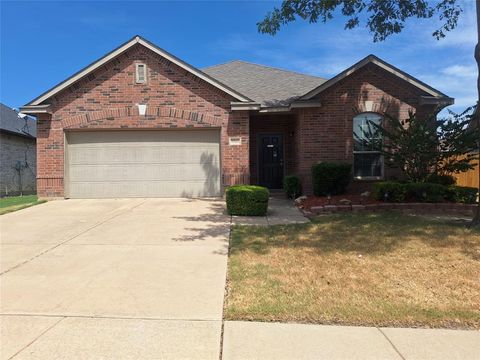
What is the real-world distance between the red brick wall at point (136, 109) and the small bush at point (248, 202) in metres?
3.33

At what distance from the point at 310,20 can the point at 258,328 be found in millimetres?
9181

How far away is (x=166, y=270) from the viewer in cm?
582

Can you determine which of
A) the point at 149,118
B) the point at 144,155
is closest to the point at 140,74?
the point at 149,118

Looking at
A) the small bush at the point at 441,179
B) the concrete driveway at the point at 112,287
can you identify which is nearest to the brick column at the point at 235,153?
the concrete driveway at the point at 112,287

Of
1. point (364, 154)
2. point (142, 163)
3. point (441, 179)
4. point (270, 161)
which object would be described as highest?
point (364, 154)

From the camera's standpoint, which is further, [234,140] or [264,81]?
[264,81]

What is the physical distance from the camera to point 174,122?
13453 millimetres

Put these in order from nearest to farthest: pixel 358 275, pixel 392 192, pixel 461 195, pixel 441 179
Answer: pixel 358 275
pixel 392 192
pixel 461 195
pixel 441 179

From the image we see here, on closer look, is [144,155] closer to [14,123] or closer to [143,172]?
[143,172]

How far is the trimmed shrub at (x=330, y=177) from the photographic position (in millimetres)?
12227

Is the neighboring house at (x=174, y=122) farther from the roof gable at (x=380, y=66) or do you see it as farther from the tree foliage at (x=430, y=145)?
the tree foliage at (x=430, y=145)

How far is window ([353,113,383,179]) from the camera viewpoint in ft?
44.1

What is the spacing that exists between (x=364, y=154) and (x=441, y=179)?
7.91ft

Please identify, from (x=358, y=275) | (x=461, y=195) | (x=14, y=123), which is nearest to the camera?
(x=358, y=275)
